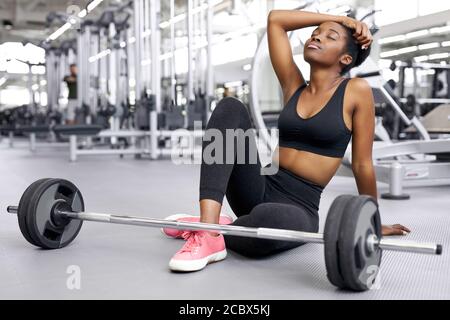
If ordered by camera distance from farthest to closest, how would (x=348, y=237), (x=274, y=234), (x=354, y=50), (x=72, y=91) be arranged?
(x=72, y=91), (x=354, y=50), (x=274, y=234), (x=348, y=237)

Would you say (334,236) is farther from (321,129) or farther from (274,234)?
(321,129)

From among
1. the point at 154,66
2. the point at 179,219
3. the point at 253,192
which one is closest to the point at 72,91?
the point at 154,66

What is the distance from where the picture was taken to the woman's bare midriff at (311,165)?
1.34m

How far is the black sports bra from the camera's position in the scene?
129 cm

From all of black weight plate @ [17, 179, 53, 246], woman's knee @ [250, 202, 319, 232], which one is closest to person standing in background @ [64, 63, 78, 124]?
black weight plate @ [17, 179, 53, 246]

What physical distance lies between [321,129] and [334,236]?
0.38m

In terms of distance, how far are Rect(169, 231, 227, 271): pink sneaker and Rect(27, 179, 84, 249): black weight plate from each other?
1.32 feet

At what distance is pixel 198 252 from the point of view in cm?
122

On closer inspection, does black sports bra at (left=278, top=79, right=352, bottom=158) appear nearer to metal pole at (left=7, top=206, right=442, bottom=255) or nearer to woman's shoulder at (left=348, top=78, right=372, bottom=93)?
woman's shoulder at (left=348, top=78, right=372, bottom=93)

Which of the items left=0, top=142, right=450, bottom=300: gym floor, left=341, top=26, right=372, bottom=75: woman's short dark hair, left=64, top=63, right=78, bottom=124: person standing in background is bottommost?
left=0, top=142, right=450, bottom=300: gym floor

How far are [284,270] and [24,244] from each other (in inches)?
30.4

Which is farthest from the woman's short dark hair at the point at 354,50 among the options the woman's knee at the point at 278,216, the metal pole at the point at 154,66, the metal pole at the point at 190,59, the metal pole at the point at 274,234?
the metal pole at the point at 190,59

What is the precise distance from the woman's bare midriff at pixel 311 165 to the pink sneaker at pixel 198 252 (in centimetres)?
26

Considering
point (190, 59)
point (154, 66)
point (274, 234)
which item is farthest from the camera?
point (190, 59)
